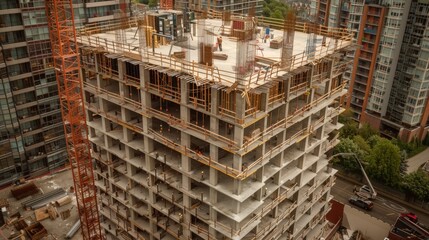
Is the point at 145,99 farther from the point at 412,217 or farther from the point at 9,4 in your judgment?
the point at 412,217

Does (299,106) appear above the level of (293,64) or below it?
below

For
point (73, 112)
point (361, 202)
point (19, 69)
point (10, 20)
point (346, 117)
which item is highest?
point (10, 20)

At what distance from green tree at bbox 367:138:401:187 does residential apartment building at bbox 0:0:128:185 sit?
6049 cm

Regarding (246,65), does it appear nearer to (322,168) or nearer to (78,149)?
(322,168)

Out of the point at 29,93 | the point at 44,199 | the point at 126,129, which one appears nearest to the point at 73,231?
the point at 44,199

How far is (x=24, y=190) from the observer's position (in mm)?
73688

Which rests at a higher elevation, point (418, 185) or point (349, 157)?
point (349, 157)

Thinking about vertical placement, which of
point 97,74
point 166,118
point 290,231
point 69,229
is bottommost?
point 69,229

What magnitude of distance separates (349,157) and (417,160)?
74.9 feet

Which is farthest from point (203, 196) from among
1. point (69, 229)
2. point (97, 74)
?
point (69, 229)

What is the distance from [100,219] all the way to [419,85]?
7718 cm

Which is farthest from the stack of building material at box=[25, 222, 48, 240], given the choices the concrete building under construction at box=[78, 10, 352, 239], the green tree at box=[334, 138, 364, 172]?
the green tree at box=[334, 138, 364, 172]

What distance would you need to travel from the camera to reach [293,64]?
33.9m

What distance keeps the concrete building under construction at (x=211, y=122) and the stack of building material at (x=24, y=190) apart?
105 feet
